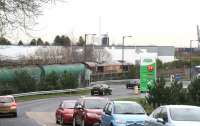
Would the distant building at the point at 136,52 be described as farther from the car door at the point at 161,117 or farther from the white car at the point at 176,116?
the white car at the point at 176,116

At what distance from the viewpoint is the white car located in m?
16.2

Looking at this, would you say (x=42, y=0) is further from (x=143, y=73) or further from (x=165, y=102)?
(x=143, y=73)

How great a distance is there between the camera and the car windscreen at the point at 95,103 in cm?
2800

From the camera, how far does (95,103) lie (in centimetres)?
2831

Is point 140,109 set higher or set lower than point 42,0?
lower

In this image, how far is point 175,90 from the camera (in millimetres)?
33656

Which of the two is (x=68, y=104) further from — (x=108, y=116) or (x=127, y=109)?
(x=108, y=116)

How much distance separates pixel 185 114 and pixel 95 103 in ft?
38.3

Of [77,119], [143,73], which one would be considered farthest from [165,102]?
[143,73]

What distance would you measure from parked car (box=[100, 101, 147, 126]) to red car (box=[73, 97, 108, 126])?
11.0 feet

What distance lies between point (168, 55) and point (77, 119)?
462 feet

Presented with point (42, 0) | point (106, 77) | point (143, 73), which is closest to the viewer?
point (42, 0)

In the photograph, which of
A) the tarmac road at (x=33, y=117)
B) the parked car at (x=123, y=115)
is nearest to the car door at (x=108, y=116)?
the parked car at (x=123, y=115)

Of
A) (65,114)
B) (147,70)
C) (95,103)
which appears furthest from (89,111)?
(147,70)
